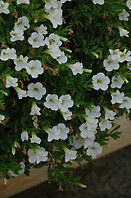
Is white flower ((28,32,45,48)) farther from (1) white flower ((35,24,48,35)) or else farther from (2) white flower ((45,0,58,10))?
(2) white flower ((45,0,58,10))

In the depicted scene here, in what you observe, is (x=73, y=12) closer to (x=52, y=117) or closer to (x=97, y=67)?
(x=97, y=67)

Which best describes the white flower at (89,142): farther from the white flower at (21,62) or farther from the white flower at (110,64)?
the white flower at (21,62)

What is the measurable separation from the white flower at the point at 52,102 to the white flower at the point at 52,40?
0.26m

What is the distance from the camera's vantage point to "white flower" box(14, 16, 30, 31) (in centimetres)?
151

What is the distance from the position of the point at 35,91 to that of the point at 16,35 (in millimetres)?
301

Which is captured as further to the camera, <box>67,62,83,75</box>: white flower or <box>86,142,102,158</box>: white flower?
<box>86,142,102,158</box>: white flower

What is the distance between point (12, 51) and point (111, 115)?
0.69 m

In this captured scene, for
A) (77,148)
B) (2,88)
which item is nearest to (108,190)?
(77,148)

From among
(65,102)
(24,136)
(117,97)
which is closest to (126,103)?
(117,97)

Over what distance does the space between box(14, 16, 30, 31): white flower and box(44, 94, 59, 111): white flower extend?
366mm

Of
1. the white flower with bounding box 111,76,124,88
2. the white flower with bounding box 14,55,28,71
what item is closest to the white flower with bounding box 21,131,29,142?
the white flower with bounding box 14,55,28,71

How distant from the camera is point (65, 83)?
1672mm

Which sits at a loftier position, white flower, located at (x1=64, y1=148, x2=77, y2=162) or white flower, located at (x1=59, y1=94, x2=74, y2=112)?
white flower, located at (x1=59, y1=94, x2=74, y2=112)

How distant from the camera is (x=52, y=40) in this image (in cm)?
161
